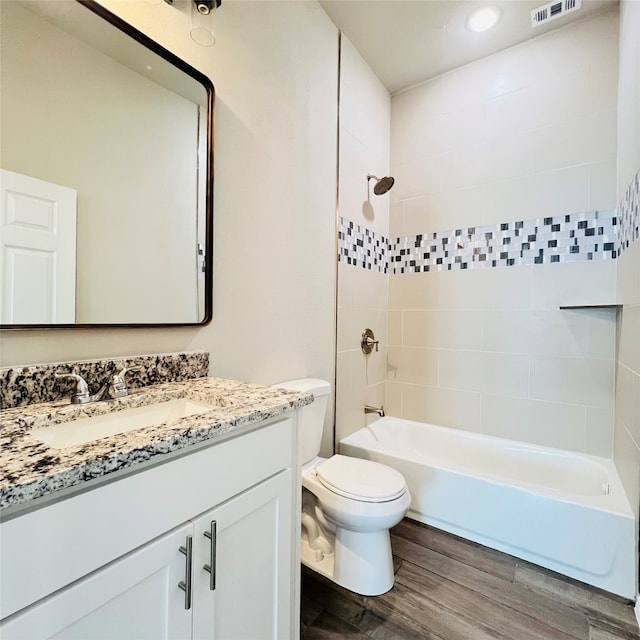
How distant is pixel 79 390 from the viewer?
948 mm

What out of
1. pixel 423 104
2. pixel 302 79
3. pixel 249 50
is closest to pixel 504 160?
pixel 423 104

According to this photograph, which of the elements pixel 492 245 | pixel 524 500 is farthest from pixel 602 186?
pixel 524 500

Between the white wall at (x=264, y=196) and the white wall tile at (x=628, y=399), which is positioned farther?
the white wall tile at (x=628, y=399)

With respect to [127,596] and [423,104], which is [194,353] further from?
[423,104]

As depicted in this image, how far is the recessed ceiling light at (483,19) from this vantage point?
1907 mm

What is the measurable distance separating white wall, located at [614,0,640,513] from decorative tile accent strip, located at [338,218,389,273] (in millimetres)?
1356

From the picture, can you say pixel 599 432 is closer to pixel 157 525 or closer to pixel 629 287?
pixel 629 287

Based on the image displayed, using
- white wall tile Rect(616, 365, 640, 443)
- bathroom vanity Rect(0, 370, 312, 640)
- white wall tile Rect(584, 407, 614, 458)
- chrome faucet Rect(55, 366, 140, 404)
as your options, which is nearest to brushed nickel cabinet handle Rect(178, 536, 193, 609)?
bathroom vanity Rect(0, 370, 312, 640)

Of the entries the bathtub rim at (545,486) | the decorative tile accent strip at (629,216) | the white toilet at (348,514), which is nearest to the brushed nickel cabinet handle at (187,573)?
the white toilet at (348,514)

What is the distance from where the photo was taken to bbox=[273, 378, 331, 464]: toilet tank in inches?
64.4

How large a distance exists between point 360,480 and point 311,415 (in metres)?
0.36

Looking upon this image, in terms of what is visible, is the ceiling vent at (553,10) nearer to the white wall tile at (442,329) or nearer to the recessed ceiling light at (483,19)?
the recessed ceiling light at (483,19)

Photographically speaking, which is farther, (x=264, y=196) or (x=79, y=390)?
(x=264, y=196)

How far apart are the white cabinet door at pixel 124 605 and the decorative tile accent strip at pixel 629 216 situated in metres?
1.98
